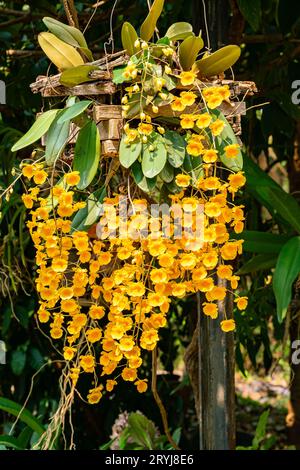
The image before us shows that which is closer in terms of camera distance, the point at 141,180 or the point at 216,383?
the point at 141,180

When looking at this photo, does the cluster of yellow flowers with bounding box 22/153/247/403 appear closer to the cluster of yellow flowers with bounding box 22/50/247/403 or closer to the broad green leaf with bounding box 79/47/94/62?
the cluster of yellow flowers with bounding box 22/50/247/403

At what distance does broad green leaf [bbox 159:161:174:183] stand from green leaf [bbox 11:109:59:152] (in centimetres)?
19

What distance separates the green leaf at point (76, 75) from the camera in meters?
1.09

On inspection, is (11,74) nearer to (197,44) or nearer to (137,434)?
(137,434)

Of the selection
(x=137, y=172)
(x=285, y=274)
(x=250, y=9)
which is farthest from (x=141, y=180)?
(x=250, y=9)

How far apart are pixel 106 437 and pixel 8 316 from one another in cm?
79

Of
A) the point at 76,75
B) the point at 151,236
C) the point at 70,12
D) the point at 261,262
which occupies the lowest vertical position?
the point at 261,262

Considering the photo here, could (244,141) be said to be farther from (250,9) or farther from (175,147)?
(175,147)

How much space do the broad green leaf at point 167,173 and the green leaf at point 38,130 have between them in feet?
0.61

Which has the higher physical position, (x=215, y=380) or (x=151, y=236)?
(x=151, y=236)

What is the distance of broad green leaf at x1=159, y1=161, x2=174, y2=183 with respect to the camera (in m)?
1.13

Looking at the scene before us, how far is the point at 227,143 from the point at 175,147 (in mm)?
79

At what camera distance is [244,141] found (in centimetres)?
225

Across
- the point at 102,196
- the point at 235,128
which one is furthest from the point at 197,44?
the point at 102,196
